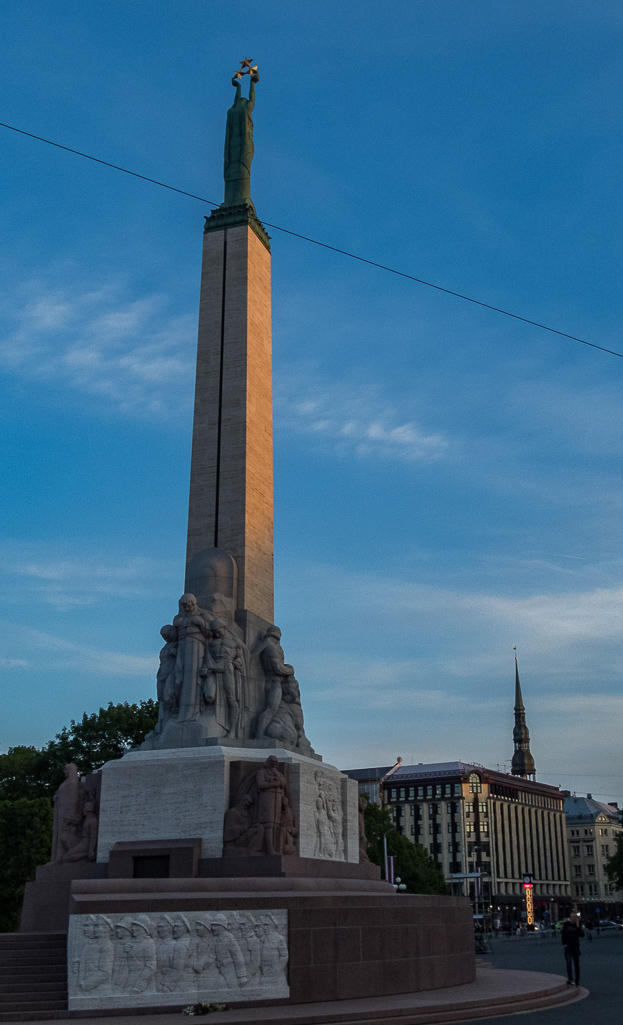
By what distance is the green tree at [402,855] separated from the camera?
6625cm

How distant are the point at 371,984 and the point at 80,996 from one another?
4.72m

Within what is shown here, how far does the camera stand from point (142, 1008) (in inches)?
567

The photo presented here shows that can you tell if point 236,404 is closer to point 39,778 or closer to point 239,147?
point 239,147

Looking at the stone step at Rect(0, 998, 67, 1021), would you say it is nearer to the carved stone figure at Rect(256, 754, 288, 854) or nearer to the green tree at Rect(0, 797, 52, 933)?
the carved stone figure at Rect(256, 754, 288, 854)

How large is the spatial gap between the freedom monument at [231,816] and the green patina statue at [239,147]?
0.05 metres

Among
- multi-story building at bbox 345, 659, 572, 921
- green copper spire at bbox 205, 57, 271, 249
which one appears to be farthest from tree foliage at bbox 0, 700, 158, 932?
multi-story building at bbox 345, 659, 572, 921

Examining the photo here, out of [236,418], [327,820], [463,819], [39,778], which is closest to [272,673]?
[327,820]

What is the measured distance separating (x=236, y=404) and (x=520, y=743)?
562ft

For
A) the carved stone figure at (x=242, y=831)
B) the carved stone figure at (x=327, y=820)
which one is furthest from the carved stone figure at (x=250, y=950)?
the carved stone figure at (x=327, y=820)

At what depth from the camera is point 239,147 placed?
28.3 meters

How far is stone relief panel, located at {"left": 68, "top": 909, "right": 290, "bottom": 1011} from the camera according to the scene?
14.5m

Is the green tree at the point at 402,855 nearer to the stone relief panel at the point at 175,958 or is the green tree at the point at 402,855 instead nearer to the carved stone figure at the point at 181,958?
the stone relief panel at the point at 175,958

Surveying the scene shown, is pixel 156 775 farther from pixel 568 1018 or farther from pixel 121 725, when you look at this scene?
pixel 121 725

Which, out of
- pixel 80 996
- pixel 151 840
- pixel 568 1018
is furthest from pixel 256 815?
pixel 568 1018
